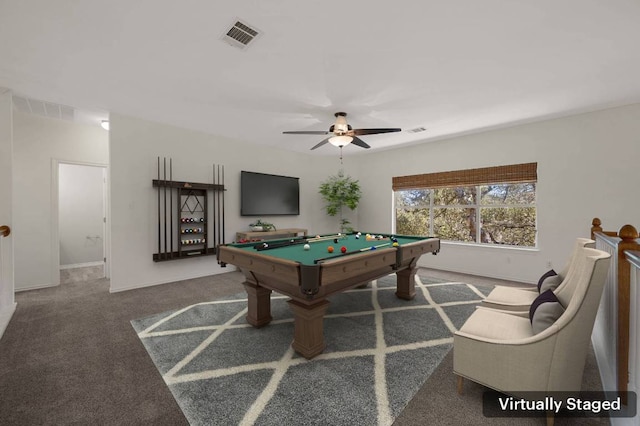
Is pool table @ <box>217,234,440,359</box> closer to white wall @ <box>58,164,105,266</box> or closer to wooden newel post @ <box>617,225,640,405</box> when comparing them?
wooden newel post @ <box>617,225,640,405</box>

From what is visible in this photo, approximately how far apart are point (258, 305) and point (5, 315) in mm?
3000

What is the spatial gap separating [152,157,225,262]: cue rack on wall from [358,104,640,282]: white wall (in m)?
4.44

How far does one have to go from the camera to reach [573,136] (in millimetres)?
4031

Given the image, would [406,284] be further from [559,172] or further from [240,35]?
[240,35]

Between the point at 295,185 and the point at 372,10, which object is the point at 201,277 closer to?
the point at 295,185

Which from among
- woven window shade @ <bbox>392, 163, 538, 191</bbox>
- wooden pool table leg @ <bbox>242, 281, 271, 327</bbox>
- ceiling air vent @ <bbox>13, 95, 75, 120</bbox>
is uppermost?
ceiling air vent @ <bbox>13, 95, 75, 120</bbox>

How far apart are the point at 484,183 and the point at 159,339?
17.9 feet

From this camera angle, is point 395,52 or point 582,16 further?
point 395,52

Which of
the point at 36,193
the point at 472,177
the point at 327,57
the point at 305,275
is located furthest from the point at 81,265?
the point at 472,177

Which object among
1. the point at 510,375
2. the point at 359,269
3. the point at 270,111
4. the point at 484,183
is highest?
the point at 270,111

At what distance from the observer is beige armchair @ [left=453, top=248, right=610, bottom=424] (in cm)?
136

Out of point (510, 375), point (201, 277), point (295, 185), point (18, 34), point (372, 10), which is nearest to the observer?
point (510, 375)

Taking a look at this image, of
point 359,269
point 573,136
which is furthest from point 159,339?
point 573,136

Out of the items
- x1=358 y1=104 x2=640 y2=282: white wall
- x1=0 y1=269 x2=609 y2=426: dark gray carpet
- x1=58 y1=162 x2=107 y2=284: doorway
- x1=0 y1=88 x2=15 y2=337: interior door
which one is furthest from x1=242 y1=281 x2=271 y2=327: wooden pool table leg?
x1=58 y1=162 x2=107 y2=284: doorway
